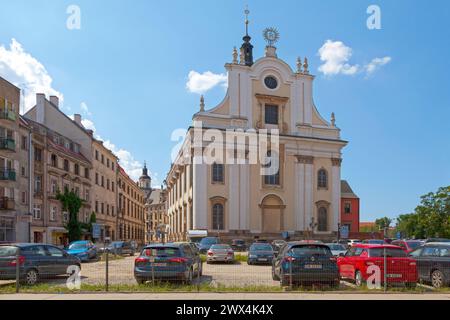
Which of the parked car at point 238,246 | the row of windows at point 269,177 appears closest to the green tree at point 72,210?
the row of windows at point 269,177

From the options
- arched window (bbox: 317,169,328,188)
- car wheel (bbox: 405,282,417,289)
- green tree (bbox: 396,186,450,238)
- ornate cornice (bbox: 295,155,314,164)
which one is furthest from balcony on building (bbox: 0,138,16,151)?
green tree (bbox: 396,186,450,238)

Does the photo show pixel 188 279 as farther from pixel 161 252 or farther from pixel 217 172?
pixel 217 172

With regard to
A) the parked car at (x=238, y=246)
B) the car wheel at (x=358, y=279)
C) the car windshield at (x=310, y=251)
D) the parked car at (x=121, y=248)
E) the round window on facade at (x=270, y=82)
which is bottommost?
the parked car at (x=238, y=246)

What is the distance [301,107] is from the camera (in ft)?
180

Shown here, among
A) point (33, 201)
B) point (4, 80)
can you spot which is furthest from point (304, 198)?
point (4, 80)

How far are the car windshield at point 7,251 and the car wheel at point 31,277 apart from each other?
2.75ft

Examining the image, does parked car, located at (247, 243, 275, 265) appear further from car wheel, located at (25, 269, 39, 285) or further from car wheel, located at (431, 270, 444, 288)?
car wheel, located at (25, 269, 39, 285)

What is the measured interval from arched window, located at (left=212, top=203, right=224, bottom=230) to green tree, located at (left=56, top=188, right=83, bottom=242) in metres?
14.0

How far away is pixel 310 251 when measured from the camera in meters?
14.4

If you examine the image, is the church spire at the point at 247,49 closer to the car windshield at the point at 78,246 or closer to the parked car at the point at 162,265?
the car windshield at the point at 78,246

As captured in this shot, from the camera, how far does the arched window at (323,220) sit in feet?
177

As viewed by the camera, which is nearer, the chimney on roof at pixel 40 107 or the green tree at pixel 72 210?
the green tree at pixel 72 210

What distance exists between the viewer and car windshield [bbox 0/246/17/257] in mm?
15352
